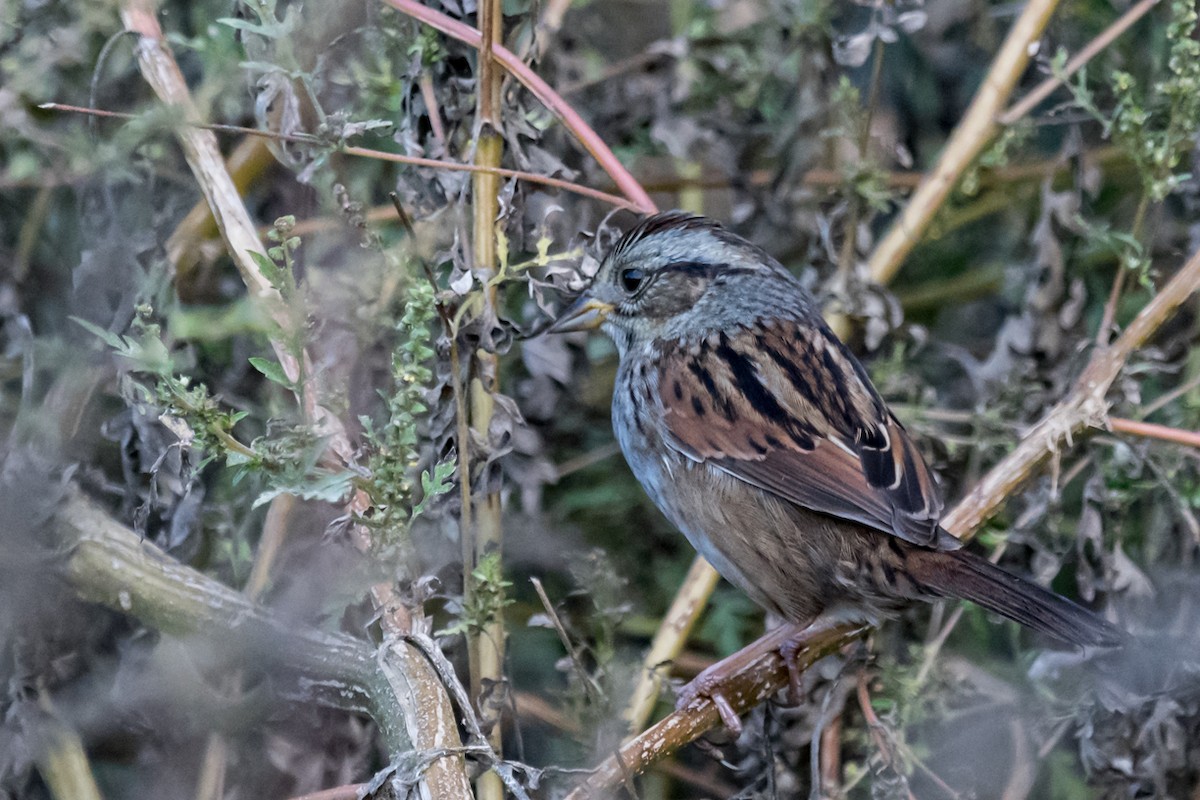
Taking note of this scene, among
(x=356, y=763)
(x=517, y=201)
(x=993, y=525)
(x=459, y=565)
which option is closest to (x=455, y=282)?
(x=517, y=201)

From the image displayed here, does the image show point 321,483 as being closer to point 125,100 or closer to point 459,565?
point 459,565

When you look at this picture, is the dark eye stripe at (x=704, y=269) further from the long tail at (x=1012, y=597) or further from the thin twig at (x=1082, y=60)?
the long tail at (x=1012, y=597)

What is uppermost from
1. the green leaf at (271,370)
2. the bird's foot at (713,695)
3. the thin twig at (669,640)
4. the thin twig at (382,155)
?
the thin twig at (382,155)

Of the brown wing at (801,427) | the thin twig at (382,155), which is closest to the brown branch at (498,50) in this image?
the thin twig at (382,155)

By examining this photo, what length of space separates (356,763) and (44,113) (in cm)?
189

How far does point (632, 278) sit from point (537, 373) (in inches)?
12.6

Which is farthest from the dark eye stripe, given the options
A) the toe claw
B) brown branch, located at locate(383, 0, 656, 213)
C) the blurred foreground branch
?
the blurred foreground branch

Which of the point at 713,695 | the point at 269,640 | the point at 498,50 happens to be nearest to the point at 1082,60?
the point at 498,50

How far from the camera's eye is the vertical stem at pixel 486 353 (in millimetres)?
2439

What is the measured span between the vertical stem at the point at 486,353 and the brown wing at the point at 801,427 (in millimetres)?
558

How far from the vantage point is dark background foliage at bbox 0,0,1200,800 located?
242 cm

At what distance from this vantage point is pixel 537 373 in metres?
3.10

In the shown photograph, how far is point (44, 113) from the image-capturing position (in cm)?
334

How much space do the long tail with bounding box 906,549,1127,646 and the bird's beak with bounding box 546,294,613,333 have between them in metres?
0.92
